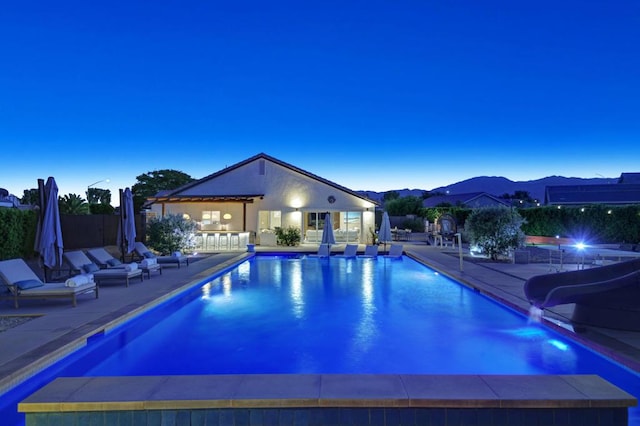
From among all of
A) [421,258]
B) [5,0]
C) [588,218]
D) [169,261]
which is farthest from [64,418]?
[588,218]

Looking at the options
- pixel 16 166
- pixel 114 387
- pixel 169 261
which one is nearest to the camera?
pixel 114 387

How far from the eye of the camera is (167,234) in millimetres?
17266

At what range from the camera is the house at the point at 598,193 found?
46.1 metres

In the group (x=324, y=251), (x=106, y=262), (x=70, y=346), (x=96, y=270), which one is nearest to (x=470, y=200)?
(x=324, y=251)

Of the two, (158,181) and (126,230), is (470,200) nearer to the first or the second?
(158,181)

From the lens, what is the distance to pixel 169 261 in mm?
13867

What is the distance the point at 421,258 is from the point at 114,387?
14594 millimetres

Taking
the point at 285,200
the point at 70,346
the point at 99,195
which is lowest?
the point at 70,346

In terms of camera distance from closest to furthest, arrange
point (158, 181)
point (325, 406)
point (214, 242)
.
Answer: point (325, 406) < point (214, 242) < point (158, 181)

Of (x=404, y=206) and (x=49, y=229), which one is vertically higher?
(x=404, y=206)

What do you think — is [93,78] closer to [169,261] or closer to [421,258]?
[169,261]

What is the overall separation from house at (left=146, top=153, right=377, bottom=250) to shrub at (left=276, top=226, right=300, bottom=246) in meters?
1.84

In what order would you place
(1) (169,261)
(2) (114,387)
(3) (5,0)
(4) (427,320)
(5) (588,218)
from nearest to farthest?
(2) (114,387), (4) (427,320), (1) (169,261), (3) (5,0), (5) (588,218)

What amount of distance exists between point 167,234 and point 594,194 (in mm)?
50145
